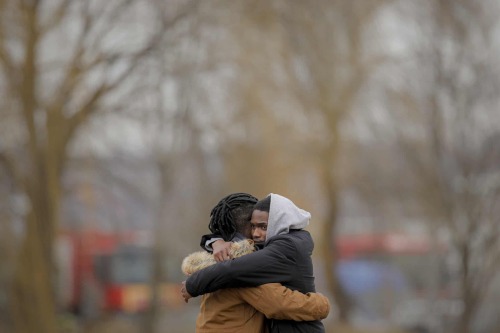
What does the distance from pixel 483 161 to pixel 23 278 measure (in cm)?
810

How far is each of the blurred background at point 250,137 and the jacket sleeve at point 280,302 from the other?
13.3m

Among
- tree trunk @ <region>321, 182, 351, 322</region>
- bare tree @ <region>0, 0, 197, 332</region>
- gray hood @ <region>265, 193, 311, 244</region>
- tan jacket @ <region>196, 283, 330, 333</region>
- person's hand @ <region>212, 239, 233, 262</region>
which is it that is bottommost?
tree trunk @ <region>321, 182, 351, 322</region>

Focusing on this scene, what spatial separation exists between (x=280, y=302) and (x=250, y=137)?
19.8 m

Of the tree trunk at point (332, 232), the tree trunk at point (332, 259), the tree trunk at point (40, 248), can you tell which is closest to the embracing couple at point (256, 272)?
the tree trunk at point (40, 248)

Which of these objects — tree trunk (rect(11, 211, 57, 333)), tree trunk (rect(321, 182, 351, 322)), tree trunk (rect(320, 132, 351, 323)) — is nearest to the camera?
tree trunk (rect(11, 211, 57, 333))

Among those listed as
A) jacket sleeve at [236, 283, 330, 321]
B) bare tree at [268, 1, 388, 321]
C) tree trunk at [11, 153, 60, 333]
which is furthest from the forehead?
bare tree at [268, 1, 388, 321]

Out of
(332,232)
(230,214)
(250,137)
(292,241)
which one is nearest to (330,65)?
(250,137)

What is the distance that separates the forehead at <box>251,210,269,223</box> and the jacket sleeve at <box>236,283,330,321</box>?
1.05 ft

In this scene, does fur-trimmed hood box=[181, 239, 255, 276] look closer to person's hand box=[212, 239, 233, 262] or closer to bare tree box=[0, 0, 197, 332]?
person's hand box=[212, 239, 233, 262]

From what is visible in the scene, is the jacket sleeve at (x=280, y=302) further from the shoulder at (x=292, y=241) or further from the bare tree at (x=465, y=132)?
the bare tree at (x=465, y=132)

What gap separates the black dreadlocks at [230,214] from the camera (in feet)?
18.0

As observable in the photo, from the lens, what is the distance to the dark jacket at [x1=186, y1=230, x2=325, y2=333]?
5258mm

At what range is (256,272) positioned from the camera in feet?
17.3

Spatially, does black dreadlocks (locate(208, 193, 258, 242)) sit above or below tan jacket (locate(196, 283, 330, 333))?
above
